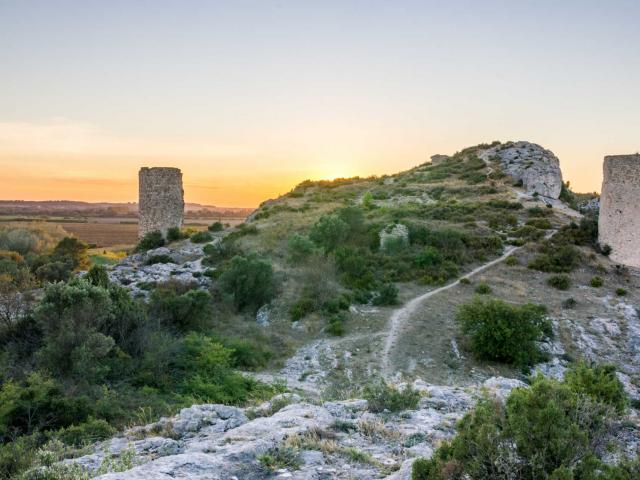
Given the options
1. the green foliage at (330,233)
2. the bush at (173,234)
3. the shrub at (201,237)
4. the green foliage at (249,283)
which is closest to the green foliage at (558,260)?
the green foliage at (330,233)

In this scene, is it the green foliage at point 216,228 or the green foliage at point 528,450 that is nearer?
the green foliage at point 528,450

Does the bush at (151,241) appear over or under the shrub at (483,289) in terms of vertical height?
over

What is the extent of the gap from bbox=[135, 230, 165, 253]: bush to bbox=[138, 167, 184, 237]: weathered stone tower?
0.35 meters

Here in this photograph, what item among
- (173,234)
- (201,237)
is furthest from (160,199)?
Result: (201,237)

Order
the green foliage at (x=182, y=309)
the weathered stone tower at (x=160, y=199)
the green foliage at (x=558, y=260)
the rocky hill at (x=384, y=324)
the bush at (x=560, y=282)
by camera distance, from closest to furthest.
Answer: the rocky hill at (x=384, y=324)
the green foliage at (x=182, y=309)
the bush at (x=560, y=282)
the green foliage at (x=558, y=260)
the weathered stone tower at (x=160, y=199)

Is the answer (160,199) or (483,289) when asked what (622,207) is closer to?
(483,289)

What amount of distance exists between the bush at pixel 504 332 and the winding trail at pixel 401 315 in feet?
6.78

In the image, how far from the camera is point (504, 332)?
13.1 m

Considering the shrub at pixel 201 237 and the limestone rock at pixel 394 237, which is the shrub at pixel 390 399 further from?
the shrub at pixel 201 237

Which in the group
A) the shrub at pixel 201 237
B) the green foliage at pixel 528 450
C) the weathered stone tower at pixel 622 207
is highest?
the weathered stone tower at pixel 622 207

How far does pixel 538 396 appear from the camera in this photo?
4164 millimetres

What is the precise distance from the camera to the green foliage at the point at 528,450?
12.5 feet

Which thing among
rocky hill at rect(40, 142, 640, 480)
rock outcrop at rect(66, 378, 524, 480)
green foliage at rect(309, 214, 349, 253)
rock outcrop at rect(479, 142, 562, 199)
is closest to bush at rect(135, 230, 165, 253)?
rocky hill at rect(40, 142, 640, 480)

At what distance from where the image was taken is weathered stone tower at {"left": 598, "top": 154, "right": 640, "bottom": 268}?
68.1ft
